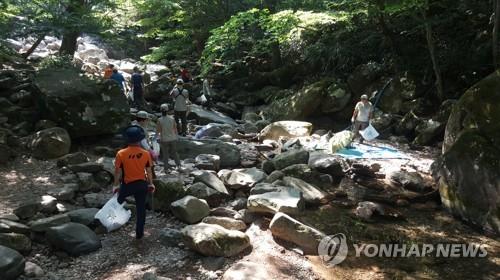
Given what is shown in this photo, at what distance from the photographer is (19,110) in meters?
9.94

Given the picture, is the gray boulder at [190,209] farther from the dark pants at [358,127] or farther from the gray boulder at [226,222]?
the dark pants at [358,127]

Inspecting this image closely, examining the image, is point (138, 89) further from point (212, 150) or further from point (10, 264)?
point (10, 264)

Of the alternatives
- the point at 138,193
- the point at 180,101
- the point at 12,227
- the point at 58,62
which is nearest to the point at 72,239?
the point at 12,227

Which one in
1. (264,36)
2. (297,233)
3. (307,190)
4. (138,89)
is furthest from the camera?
(264,36)

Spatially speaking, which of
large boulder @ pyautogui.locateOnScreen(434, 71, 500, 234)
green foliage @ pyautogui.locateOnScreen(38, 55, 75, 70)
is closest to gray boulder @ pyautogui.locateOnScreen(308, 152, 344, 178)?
large boulder @ pyautogui.locateOnScreen(434, 71, 500, 234)

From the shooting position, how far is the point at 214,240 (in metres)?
5.36

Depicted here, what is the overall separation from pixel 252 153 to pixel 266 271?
A: 5649mm

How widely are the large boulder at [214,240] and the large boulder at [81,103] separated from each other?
5.09m

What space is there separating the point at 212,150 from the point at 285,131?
3602 mm

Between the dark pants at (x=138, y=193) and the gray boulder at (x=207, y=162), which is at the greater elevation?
the dark pants at (x=138, y=193)

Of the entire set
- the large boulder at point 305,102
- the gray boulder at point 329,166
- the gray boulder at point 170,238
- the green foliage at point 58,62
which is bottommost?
the gray boulder at point 170,238

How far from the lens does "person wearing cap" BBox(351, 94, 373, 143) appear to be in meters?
10.9

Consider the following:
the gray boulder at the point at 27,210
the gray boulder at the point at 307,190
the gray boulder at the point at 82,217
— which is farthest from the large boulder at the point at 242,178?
the gray boulder at the point at 27,210

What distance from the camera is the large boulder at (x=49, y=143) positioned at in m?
8.68
